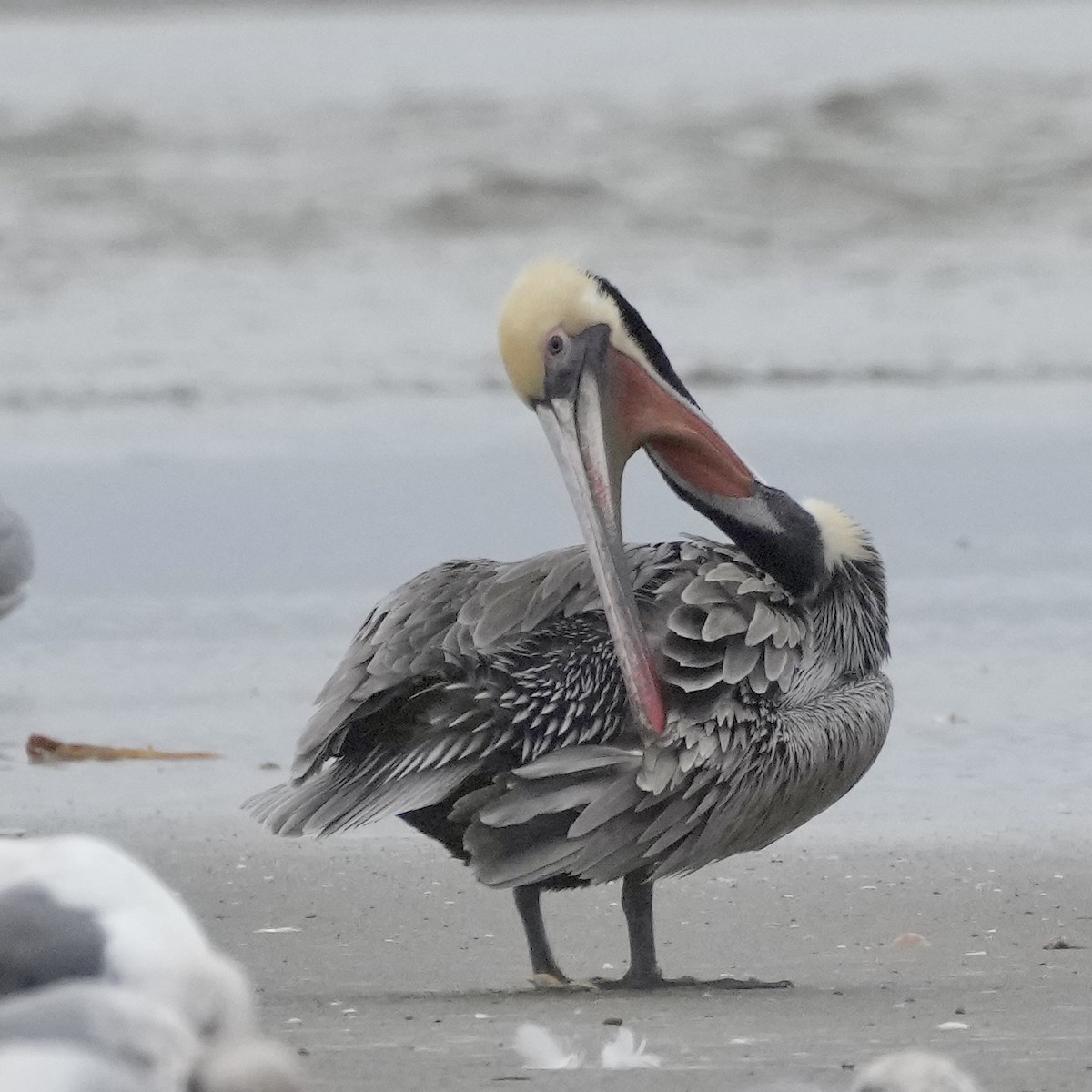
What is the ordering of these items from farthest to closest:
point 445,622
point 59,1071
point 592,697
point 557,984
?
point 445,622 < point 592,697 < point 557,984 < point 59,1071

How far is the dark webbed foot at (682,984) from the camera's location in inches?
176

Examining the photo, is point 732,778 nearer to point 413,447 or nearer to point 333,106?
point 413,447

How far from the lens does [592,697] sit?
4660mm

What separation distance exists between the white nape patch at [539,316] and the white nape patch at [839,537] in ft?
1.96

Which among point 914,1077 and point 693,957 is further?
point 693,957

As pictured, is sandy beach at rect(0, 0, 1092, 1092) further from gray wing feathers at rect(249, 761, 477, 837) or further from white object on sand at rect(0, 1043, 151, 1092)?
white object on sand at rect(0, 1043, 151, 1092)

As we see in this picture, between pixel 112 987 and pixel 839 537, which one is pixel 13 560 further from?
pixel 112 987

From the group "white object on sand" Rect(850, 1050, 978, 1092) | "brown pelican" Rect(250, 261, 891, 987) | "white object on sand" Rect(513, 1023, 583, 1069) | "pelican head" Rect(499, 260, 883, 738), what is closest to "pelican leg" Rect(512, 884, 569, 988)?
"brown pelican" Rect(250, 261, 891, 987)

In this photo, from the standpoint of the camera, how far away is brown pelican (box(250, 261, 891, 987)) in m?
4.57

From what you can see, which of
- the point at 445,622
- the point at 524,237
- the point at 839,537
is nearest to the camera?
the point at 445,622

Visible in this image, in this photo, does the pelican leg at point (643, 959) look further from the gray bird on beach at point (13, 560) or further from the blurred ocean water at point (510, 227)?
the blurred ocean water at point (510, 227)

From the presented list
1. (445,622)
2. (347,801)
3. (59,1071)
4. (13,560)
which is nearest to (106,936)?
(59,1071)

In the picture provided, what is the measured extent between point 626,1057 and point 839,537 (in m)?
1.70

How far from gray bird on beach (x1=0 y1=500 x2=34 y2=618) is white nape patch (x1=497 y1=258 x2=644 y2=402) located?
8.88ft
